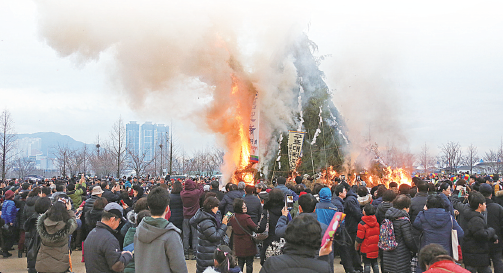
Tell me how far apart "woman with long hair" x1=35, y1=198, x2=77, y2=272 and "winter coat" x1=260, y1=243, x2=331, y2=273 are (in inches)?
150

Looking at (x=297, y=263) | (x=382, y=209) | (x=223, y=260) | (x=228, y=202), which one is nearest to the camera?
(x=297, y=263)

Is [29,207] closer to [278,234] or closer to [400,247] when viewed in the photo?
[278,234]

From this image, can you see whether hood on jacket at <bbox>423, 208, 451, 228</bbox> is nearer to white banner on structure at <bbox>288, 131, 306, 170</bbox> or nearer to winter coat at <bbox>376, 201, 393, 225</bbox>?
winter coat at <bbox>376, 201, 393, 225</bbox>

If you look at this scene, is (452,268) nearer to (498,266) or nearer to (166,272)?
(166,272)

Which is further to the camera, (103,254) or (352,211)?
(352,211)

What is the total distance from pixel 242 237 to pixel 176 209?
12.7 feet

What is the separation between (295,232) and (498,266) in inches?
241

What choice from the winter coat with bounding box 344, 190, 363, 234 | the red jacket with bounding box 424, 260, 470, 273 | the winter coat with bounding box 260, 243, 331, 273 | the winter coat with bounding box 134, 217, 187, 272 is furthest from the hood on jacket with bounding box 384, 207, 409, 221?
the winter coat with bounding box 134, 217, 187, 272

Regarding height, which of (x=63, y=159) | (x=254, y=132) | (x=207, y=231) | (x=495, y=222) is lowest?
(x=495, y=222)

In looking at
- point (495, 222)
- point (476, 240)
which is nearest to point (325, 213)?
point (476, 240)

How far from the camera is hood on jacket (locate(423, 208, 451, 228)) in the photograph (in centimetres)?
629

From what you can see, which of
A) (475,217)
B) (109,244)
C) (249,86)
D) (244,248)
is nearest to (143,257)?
(109,244)

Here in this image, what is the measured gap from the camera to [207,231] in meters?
6.31

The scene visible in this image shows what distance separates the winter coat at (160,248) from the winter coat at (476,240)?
219 inches
